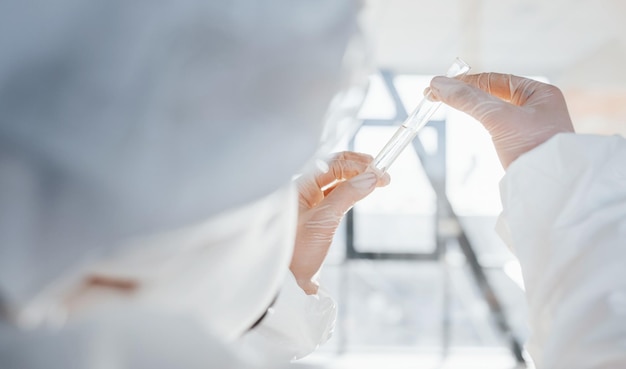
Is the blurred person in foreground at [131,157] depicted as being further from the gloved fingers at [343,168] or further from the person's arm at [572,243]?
the gloved fingers at [343,168]

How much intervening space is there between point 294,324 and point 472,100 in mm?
373

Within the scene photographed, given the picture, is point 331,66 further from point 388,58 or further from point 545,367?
point 388,58

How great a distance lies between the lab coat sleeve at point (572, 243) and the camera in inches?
23.3

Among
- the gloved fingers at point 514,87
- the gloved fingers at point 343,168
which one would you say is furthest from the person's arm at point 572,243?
the gloved fingers at point 343,168

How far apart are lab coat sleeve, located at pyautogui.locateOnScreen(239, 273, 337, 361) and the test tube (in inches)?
7.9

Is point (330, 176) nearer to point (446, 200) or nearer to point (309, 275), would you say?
point (309, 275)

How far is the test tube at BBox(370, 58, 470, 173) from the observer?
0.85 meters

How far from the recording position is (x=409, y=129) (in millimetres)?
870

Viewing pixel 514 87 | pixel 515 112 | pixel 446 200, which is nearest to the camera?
pixel 515 112

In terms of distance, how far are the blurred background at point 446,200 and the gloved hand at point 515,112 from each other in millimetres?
3159

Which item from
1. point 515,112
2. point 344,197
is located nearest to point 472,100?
point 515,112

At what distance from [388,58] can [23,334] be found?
4.26 metres

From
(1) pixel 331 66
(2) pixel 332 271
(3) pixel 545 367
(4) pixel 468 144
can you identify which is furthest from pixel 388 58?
(1) pixel 331 66

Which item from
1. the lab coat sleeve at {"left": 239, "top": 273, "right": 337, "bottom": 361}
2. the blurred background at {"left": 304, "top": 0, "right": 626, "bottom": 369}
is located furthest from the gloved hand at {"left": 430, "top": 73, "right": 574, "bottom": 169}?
the blurred background at {"left": 304, "top": 0, "right": 626, "bottom": 369}
